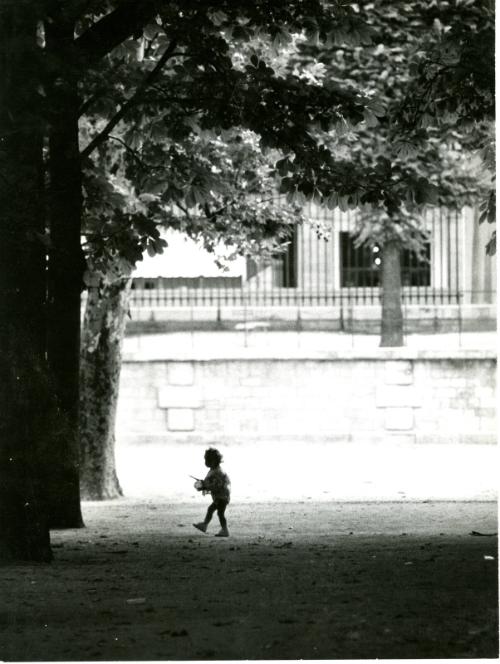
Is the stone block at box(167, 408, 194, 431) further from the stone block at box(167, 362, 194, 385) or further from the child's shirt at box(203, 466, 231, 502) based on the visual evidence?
the child's shirt at box(203, 466, 231, 502)

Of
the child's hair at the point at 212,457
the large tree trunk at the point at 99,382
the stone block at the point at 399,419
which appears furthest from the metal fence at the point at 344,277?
the child's hair at the point at 212,457

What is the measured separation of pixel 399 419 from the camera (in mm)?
24672

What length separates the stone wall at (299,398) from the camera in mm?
24594

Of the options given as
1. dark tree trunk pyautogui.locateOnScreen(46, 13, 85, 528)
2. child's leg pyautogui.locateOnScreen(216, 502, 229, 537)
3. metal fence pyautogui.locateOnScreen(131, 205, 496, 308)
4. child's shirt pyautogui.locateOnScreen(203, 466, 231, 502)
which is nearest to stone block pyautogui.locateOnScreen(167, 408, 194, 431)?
metal fence pyautogui.locateOnScreen(131, 205, 496, 308)

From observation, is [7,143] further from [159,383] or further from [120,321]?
[159,383]

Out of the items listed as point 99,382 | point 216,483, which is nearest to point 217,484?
point 216,483

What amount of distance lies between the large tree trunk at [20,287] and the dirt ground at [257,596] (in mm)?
417

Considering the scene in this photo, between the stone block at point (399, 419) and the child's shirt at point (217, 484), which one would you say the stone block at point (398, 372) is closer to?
the stone block at point (399, 419)

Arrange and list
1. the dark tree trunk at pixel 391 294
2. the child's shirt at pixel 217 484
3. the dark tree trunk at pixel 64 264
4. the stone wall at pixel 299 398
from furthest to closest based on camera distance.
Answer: the dark tree trunk at pixel 391 294, the stone wall at pixel 299 398, the child's shirt at pixel 217 484, the dark tree trunk at pixel 64 264

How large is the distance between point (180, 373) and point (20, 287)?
15738mm

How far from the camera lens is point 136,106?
40.4 feet

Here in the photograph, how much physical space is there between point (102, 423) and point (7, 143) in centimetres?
916

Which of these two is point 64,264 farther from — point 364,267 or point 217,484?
point 364,267

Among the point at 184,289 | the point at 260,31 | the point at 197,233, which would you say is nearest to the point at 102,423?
the point at 197,233
